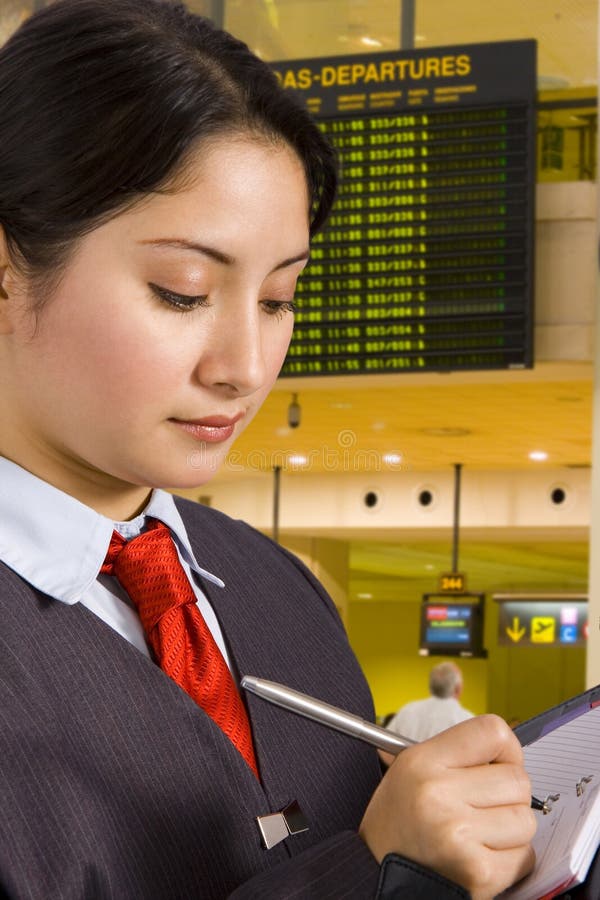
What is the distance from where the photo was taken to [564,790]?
0.84m

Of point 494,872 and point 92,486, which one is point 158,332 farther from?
point 494,872

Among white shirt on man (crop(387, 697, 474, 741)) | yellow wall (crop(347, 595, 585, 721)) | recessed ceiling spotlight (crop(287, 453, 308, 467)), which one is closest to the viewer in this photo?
white shirt on man (crop(387, 697, 474, 741))

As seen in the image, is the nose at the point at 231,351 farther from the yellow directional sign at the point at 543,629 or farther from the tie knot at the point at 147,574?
the yellow directional sign at the point at 543,629

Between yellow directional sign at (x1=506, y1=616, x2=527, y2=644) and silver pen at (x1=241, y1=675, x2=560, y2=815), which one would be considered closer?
silver pen at (x1=241, y1=675, x2=560, y2=815)

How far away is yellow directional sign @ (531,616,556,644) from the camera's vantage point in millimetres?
10453

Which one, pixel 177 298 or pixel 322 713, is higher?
pixel 177 298

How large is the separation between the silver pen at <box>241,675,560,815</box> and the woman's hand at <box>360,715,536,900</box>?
2 cm

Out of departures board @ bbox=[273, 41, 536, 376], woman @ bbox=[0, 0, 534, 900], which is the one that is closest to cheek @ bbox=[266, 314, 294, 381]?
woman @ bbox=[0, 0, 534, 900]

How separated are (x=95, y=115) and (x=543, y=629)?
397 inches

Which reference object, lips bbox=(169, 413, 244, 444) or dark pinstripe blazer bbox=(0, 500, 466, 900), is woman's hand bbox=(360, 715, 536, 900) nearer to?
dark pinstripe blazer bbox=(0, 500, 466, 900)

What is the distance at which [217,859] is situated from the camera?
79 cm

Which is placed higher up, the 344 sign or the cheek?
the cheek

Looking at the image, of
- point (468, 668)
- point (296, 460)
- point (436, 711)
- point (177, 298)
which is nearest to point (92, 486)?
point (177, 298)

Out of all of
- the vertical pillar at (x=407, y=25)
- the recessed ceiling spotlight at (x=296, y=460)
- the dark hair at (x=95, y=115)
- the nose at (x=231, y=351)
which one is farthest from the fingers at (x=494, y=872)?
the recessed ceiling spotlight at (x=296, y=460)
